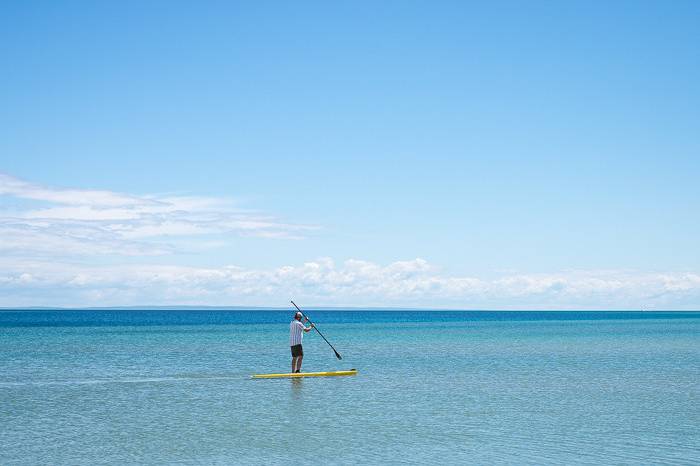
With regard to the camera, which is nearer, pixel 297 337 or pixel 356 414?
pixel 356 414

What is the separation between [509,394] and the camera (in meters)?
24.4

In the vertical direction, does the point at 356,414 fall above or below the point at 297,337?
below

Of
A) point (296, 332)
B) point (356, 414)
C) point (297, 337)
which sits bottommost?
point (356, 414)

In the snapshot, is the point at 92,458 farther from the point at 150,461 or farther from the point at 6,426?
the point at 6,426

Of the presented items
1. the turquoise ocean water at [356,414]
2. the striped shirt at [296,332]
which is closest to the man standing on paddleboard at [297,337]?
the striped shirt at [296,332]

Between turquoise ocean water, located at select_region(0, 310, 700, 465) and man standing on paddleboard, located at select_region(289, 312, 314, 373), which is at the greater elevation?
man standing on paddleboard, located at select_region(289, 312, 314, 373)

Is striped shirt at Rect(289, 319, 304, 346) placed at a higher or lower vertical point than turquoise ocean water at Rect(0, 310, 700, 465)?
higher

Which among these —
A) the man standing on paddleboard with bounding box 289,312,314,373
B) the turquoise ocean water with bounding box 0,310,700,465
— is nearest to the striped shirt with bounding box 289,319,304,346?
the man standing on paddleboard with bounding box 289,312,314,373

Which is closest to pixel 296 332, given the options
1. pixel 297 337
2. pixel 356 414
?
pixel 297 337

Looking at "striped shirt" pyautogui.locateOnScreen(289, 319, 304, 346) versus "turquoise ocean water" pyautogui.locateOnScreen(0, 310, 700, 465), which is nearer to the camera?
"turquoise ocean water" pyautogui.locateOnScreen(0, 310, 700, 465)

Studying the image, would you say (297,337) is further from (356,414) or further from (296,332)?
(356,414)

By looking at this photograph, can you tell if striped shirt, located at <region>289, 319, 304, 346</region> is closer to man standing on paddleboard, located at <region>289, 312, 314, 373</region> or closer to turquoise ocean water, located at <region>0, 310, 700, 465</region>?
man standing on paddleboard, located at <region>289, 312, 314, 373</region>

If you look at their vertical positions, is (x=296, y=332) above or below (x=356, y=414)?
above

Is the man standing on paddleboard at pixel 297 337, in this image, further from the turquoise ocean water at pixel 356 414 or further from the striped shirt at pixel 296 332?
the turquoise ocean water at pixel 356 414
